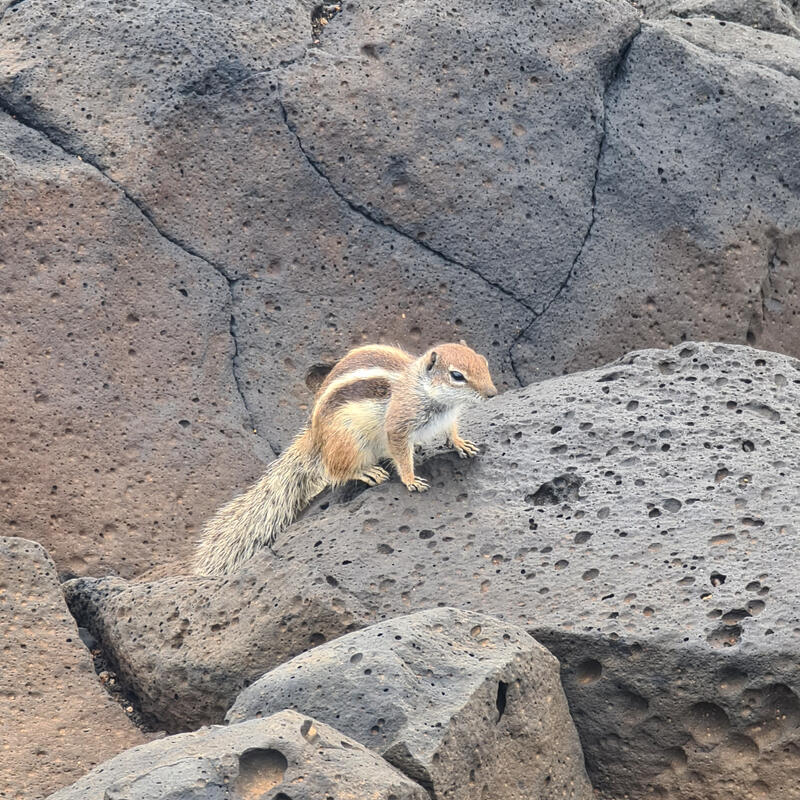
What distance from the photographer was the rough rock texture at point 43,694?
562 centimetres

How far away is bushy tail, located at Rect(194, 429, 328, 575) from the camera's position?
21.9ft

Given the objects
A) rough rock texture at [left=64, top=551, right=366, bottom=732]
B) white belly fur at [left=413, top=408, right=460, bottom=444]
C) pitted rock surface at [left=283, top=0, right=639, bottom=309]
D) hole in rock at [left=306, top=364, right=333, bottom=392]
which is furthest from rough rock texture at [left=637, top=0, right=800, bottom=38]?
rough rock texture at [left=64, top=551, right=366, bottom=732]

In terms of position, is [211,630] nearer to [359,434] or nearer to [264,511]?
[264,511]

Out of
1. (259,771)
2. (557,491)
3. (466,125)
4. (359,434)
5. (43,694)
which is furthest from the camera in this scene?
(466,125)

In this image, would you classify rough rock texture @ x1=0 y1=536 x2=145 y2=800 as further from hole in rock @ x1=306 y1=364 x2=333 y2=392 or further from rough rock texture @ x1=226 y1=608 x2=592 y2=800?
hole in rock @ x1=306 y1=364 x2=333 y2=392

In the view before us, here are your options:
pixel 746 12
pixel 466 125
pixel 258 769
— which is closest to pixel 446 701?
pixel 258 769

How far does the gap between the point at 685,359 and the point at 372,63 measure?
2.57 metres

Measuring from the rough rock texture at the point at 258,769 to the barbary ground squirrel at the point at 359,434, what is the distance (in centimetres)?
209

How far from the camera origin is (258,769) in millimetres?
4219

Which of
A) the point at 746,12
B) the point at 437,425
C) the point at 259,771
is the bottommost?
the point at 437,425

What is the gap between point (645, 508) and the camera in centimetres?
598

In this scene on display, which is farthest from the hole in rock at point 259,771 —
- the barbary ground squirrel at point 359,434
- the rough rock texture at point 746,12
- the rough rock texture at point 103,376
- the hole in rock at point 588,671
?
the rough rock texture at point 746,12

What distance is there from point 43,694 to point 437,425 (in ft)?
6.90

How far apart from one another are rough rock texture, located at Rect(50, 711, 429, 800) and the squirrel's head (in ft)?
7.30
